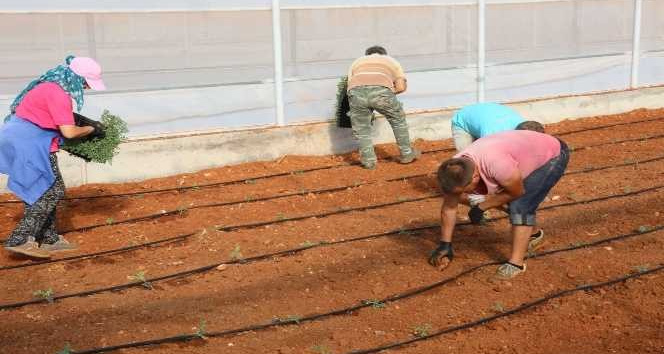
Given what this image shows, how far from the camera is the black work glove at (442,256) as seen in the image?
5945 mm

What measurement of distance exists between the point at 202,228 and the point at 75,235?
1090 millimetres

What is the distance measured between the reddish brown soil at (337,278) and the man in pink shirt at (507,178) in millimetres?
329

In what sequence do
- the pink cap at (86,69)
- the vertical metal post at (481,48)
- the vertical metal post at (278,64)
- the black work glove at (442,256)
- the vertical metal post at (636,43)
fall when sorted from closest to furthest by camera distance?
the black work glove at (442,256)
the pink cap at (86,69)
the vertical metal post at (278,64)
the vertical metal post at (481,48)
the vertical metal post at (636,43)

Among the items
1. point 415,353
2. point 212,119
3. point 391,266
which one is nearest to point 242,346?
point 415,353

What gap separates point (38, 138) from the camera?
6324mm

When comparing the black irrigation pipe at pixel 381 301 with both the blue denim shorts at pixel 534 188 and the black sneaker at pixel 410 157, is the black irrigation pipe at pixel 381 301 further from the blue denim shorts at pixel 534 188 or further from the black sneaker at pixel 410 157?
the black sneaker at pixel 410 157

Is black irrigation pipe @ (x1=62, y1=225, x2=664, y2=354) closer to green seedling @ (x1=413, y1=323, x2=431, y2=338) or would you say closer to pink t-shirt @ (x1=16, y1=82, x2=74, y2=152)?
green seedling @ (x1=413, y1=323, x2=431, y2=338)

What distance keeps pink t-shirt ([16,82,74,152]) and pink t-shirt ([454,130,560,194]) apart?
9.78ft

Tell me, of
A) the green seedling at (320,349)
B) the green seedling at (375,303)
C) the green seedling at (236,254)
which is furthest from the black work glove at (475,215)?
the green seedling at (320,349)

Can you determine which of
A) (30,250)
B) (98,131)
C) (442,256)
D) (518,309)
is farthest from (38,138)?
(518,309)

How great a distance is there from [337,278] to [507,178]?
149cm

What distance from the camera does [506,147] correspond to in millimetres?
Result: 5391

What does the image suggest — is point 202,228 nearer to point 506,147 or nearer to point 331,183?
point 331,183

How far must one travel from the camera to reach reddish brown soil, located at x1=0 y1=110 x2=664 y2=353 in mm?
4980
